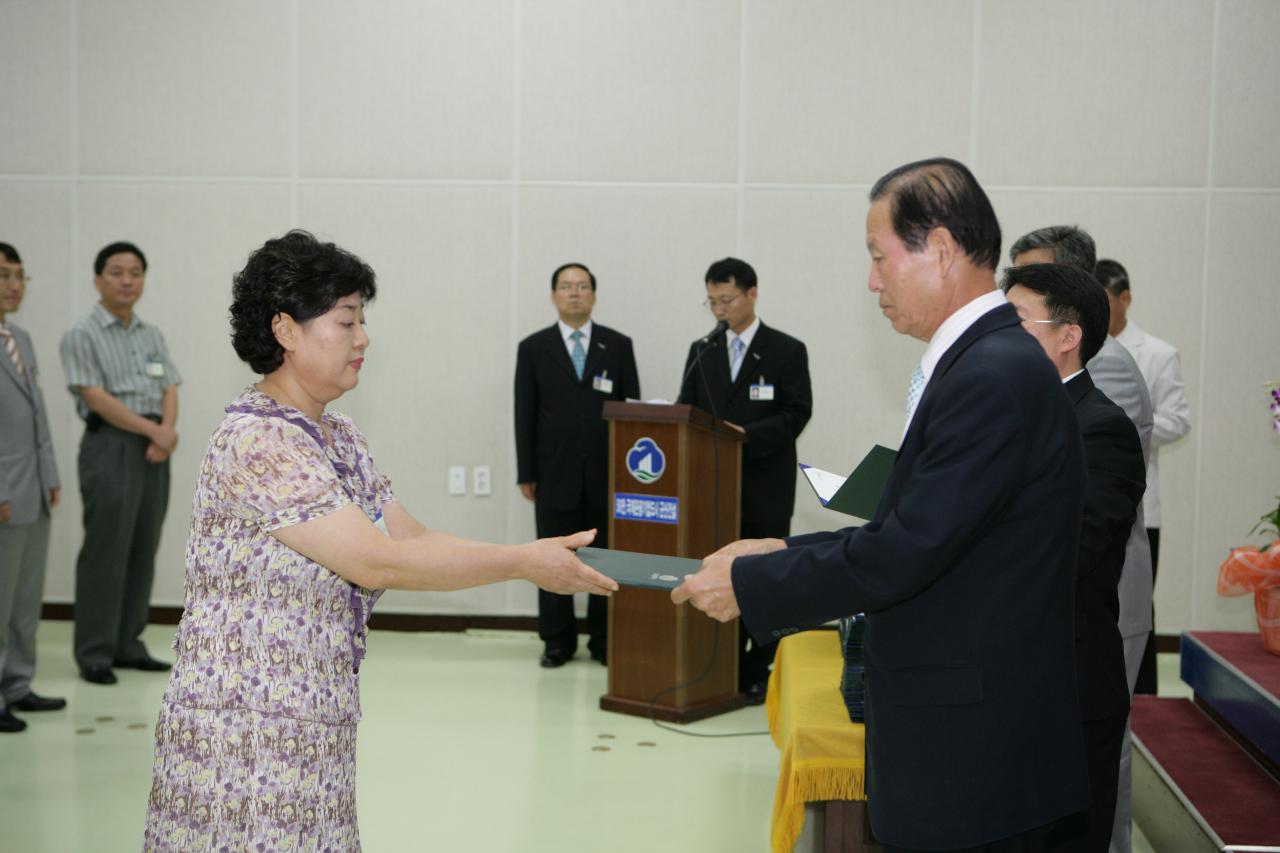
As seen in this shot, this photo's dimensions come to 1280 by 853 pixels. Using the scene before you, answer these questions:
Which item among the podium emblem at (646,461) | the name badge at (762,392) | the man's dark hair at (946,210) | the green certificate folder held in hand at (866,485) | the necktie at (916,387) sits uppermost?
the man's dark hair at (946,210)

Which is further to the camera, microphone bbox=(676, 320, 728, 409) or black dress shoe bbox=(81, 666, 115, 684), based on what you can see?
black dress shoe bbox=(81, 666, 115, 684)

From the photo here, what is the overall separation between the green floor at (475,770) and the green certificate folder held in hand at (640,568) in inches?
59.4

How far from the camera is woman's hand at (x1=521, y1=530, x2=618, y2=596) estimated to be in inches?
87.4

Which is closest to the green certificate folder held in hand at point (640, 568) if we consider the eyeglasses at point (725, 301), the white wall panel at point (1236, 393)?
the eyeglasses at point (725, 301)

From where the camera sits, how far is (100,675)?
17.5ft

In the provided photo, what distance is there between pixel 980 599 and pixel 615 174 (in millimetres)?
5138

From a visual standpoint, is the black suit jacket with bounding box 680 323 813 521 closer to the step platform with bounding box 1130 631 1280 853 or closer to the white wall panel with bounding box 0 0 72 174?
the step platform with bounding box 1130 631 1280 853

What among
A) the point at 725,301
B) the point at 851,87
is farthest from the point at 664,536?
the point at 851,87

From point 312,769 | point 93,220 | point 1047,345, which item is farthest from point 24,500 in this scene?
point 1047,345

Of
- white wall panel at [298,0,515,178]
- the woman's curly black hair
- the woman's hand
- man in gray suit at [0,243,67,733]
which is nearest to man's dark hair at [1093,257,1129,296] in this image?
the woman's hand

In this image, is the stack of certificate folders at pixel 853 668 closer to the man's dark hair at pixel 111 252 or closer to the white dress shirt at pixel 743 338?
the white dress shirt at pixel 743 338

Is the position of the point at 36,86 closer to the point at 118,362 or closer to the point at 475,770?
the point at 118,362

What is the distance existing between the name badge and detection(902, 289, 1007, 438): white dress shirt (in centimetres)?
360

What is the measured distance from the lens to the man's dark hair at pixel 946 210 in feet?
5.73
